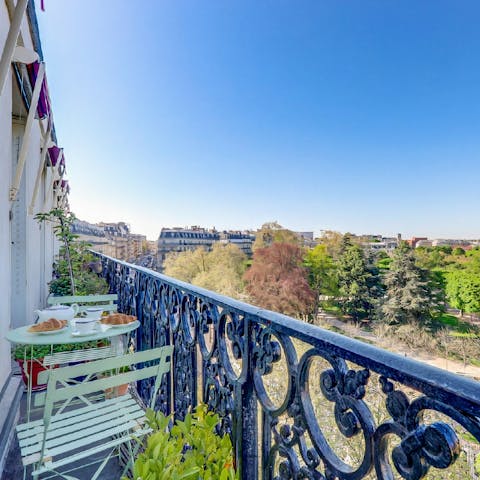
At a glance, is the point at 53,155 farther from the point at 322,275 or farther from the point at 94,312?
the point at 322,275

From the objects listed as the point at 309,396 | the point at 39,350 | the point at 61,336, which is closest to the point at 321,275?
the point at 39,350

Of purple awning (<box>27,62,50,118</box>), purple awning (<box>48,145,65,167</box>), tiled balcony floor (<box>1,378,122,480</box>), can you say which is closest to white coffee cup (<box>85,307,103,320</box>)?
tiled balcony floor (<box>1,378,122,480</box>)

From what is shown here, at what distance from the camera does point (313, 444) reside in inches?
28.5

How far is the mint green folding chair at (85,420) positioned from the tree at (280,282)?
82.3ft

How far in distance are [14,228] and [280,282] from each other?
25.5 m

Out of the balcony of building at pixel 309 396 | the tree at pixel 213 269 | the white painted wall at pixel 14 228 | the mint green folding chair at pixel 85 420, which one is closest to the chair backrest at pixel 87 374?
the mint green folding chair at pixel 85 420

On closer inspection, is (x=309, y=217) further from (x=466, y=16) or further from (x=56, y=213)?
(x=56, y=213)

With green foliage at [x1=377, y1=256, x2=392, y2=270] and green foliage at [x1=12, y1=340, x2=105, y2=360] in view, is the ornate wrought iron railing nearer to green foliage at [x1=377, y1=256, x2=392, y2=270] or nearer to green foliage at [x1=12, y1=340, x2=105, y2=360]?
green foliage at [x1=12, y1=340, x2=105, y2=360]

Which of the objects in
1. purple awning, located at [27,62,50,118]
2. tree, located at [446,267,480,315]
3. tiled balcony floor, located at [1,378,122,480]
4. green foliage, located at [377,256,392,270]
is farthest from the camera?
green foliage, located at [377,256,392,270]

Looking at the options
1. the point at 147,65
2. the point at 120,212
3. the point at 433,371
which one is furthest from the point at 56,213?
the point at 120,212

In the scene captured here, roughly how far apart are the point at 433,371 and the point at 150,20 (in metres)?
8.61

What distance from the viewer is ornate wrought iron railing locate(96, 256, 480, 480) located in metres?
0.47

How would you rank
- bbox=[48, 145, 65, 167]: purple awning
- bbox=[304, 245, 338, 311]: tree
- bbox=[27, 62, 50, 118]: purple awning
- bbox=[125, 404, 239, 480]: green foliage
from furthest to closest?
bbox=[304, 245, 338, 311]: tree, bbox=[48, 145, 65, 167]: purple awning, bbox=[27, 62, 50, 118]: purple awning, bbox=[125, 404, 239, 480]: green foliage

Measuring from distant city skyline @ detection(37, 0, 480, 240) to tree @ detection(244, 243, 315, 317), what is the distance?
8477 millimetres
